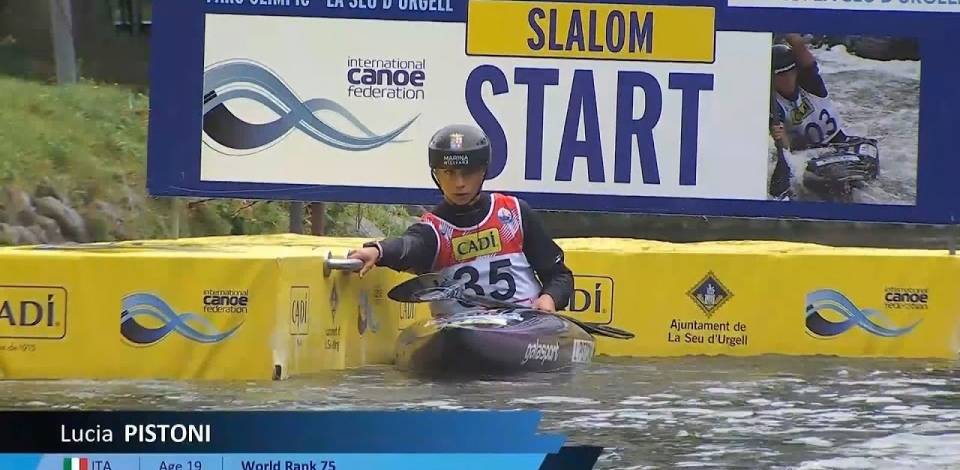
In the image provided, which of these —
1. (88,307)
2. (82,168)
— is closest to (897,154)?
(88,307)

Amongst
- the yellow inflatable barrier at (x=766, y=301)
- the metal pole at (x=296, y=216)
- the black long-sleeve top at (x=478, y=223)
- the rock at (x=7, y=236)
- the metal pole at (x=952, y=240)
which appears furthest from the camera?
the rock at (x=7, y=236)

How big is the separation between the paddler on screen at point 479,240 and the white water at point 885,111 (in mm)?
4329

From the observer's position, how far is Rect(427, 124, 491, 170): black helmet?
11359mm

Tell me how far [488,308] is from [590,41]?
4521 mm

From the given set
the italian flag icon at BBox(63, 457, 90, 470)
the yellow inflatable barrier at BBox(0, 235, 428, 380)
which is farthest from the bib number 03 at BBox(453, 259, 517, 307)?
the italian flag icon at BBox(63, 457, 90, 470)

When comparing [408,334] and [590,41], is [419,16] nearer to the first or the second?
[590,41]

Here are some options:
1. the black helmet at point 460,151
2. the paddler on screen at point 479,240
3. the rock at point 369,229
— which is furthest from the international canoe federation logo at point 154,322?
the rock at point 369,229

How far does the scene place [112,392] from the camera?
30.0 feet

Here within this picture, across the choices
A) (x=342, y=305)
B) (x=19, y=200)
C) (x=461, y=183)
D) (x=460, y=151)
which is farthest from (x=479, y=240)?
(x=19, y=200)

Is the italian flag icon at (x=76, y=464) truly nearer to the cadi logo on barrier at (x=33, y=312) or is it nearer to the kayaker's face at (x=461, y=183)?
the cadi logo on barrier at (x=33, y=312)

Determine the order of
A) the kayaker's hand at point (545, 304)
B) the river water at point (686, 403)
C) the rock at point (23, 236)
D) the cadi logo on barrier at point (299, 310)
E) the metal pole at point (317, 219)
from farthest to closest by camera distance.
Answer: the rock at point (23, 236), the metal pole at point (317, 219), the kayaker's hand at point (545, 304), the cadi logo on barrier at point (299, 310), the river water at point (686, 403)

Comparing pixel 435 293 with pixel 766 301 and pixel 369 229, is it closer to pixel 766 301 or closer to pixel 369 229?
pixel 766 301

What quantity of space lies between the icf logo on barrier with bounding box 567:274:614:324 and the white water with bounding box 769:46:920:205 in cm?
344

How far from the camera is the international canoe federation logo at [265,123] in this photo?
14.8 meters
